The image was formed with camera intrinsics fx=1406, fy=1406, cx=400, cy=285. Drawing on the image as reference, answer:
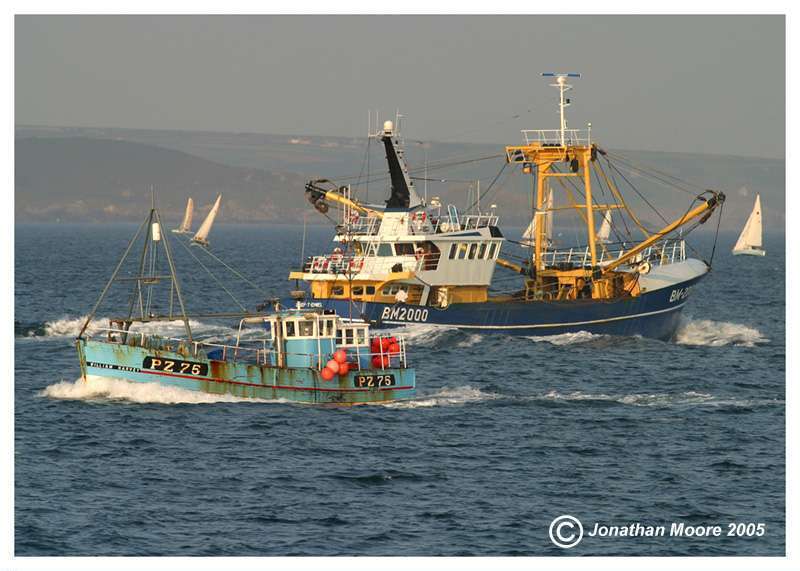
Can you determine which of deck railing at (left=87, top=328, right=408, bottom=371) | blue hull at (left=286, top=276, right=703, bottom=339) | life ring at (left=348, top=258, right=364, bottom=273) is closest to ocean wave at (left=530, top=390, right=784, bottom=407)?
deck railing at (left=87, top=328, right=408, bottom=371)

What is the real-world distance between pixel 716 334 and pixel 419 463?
142 ft

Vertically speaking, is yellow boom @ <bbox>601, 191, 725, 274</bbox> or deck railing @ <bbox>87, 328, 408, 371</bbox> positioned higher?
yellow boom @ <bbox>601, 191, 725, 274</bbox>

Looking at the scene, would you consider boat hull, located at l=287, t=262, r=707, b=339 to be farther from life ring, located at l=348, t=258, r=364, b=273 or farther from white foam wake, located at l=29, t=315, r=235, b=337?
white foam wake, located at l=29, t=315, r=235, b=337

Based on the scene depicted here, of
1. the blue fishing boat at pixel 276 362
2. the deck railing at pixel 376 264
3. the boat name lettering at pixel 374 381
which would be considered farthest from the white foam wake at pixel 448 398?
the deck railing at pixel 376 264

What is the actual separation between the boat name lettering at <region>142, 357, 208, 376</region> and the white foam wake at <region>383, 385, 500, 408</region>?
7260 millimetres

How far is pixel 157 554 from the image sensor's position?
34.7m

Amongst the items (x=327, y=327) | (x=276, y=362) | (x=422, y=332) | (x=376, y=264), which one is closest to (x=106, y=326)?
(x=376, y=264)

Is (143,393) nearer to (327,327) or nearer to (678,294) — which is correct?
(327,327)

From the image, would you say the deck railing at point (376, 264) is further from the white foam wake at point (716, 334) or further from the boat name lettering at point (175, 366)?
the boat name lettering at point (175, 366)

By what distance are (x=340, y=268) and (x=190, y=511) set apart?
132ft

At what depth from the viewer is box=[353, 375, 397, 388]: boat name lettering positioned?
5306 cm

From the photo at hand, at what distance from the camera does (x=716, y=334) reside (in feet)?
274

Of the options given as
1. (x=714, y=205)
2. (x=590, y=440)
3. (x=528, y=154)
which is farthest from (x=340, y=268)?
(x=590, y=440)

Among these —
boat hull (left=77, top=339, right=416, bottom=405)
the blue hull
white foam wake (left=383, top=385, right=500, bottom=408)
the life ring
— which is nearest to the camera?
boat hull (left=77, top=339, right=416, bottom=405)
